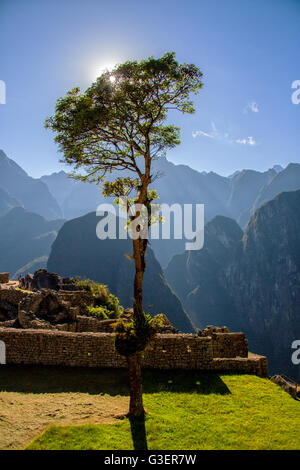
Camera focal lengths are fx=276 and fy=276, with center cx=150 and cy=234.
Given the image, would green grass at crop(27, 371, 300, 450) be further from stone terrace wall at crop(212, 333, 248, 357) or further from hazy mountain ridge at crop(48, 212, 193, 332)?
hazy mountain ridge at crop(48, 212, 193, 332)

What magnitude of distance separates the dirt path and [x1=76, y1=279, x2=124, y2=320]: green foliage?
1071 centimetres

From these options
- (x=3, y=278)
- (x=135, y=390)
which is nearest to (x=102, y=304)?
(x=3, y=278)

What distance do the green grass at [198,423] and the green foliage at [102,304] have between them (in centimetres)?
1150

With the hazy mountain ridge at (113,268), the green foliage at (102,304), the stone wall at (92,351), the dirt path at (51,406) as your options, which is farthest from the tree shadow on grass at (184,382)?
the hazy mountain ridge at (113,268)

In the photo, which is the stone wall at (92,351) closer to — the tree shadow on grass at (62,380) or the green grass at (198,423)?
the tree shadow on grass at (62,380)

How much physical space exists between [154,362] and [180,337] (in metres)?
1.64

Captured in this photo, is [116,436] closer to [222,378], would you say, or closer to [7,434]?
[7,434]

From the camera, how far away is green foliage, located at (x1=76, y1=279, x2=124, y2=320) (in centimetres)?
2248

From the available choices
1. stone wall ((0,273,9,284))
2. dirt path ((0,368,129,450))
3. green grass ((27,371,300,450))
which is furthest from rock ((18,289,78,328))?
stone wall ((0,273,9,284))

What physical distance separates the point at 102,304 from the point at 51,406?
16.6 meters

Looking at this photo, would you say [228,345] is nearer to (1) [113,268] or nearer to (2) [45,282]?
(2) [45,282]

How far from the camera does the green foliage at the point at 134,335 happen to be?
887cm

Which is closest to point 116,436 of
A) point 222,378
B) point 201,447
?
point 201,447

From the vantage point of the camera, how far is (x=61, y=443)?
7.16 meters
